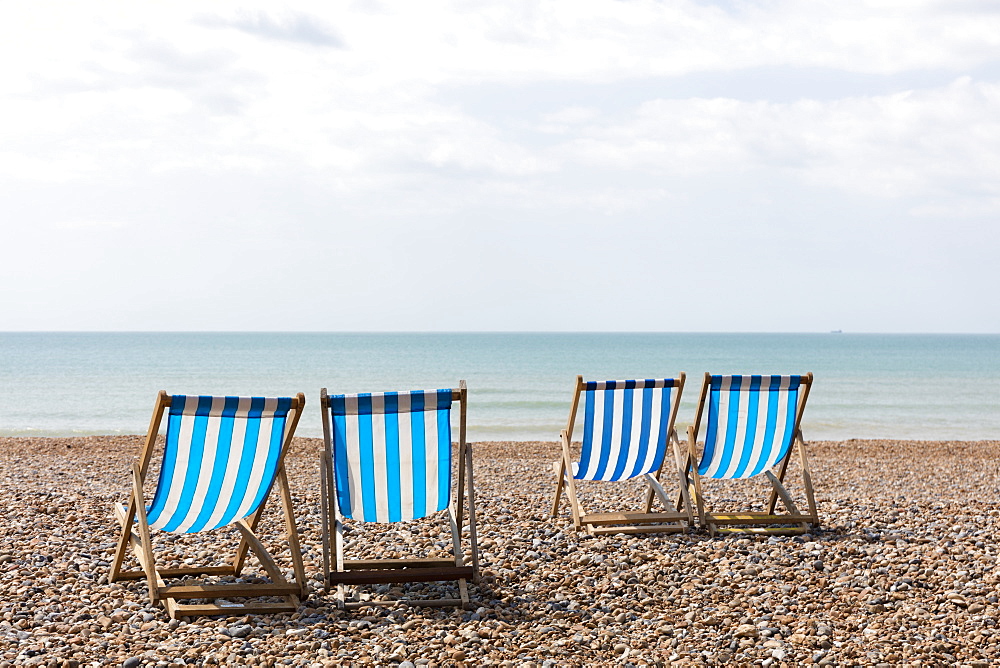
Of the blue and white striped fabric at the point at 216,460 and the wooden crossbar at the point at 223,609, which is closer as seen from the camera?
the wooden crossbar at the point at 223,609

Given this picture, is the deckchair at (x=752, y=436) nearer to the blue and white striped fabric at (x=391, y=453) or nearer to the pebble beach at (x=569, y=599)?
the pebble beach at (x=569, y=599)

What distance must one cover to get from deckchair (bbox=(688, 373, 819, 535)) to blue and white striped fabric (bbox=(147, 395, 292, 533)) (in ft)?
8.28

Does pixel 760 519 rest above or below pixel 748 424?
below

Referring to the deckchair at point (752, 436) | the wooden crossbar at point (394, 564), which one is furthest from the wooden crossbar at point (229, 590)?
the deckchair at point (752, 436)

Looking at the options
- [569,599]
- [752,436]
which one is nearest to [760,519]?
[752,436]

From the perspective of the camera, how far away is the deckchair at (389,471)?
402 cm

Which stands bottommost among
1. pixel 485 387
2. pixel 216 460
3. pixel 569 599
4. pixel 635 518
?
pixel 485 387

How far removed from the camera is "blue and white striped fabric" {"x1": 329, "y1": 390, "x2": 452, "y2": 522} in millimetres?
4070

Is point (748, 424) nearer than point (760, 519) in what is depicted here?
No

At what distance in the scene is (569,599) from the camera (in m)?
3.95

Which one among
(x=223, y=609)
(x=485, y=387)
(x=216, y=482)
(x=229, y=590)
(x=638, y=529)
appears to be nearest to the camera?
(x=223, y=609)

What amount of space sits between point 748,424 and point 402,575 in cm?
240

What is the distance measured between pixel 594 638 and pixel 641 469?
2.05 m

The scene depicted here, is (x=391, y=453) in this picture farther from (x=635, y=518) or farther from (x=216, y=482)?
(x=635, y=518)
